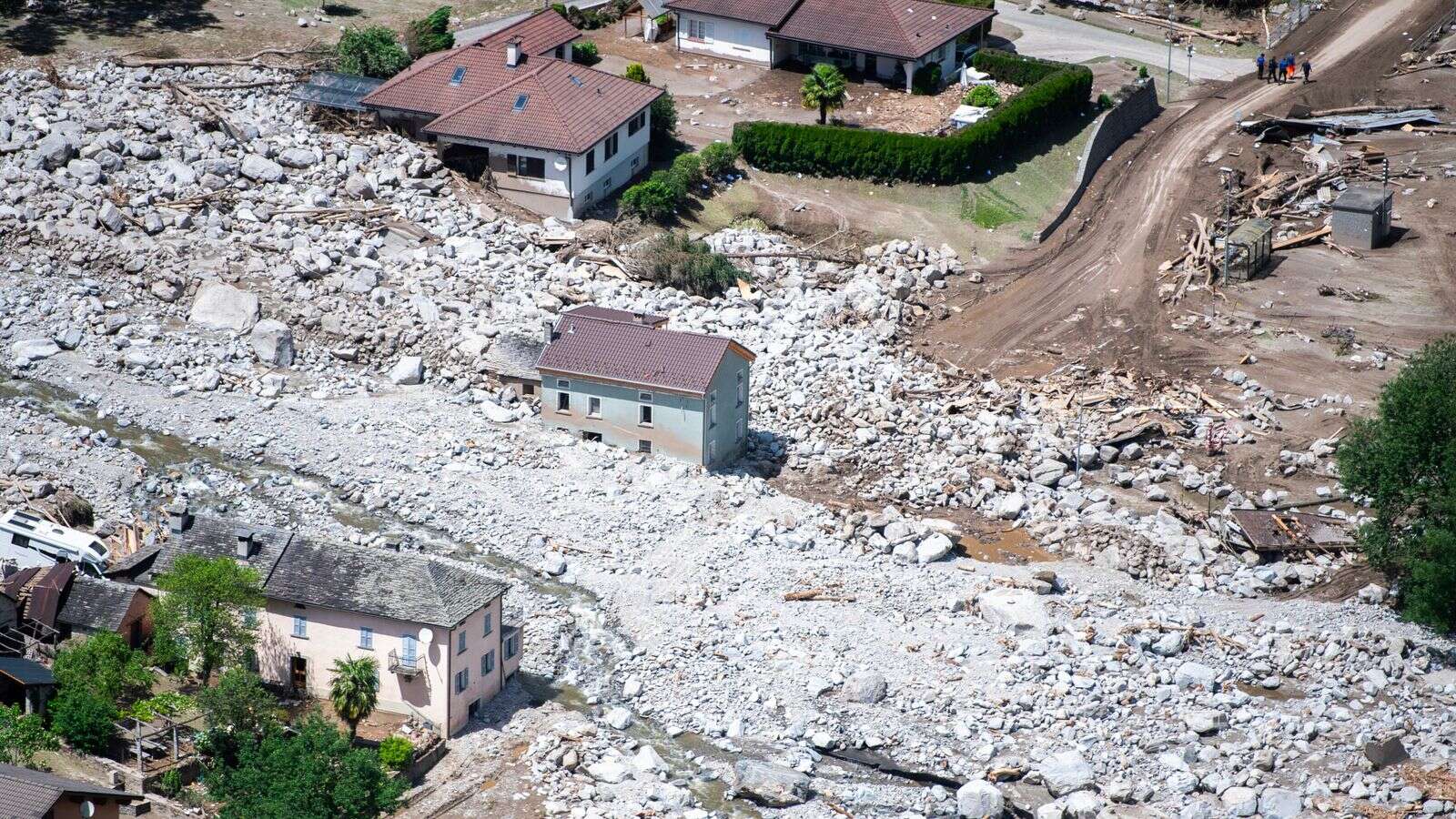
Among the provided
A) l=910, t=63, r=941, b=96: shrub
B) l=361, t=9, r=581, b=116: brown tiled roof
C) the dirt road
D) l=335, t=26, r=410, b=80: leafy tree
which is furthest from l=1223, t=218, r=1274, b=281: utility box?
l=335, t=26, r=410, b=80: leafy tree

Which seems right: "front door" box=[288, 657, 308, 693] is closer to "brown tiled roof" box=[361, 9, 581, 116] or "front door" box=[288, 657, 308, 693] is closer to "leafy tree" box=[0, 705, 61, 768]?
"leafy tree" box=[0, 705, 61, 768]

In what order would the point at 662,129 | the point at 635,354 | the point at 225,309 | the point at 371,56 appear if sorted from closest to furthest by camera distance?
1. the point at 635,354
2. the point at 225,309
3. the point at 371,56
4. the point at 662,129

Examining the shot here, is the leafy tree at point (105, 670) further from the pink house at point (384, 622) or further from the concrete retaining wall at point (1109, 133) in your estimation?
the concrete retaining wall at point (1109, 133)

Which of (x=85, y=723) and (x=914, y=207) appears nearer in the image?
(x=85, y=723)

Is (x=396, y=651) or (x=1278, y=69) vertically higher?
(x=1278, y=69)

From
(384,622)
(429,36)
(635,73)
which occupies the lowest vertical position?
(384,622)

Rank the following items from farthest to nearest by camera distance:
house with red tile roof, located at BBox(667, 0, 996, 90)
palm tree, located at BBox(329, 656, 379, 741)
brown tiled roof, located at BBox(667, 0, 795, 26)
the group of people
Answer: the group of people → brown tiled roof, located at BBox(667, 0, 795, 26) → house with red tile roof, located at BBox(667, 0, 996, 90) → palm tree, located at BBox(329, 656, 379, 741)

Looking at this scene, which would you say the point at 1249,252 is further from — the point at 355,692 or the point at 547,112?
the point at 355,692

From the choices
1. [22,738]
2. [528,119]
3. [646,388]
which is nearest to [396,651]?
[22,738]
